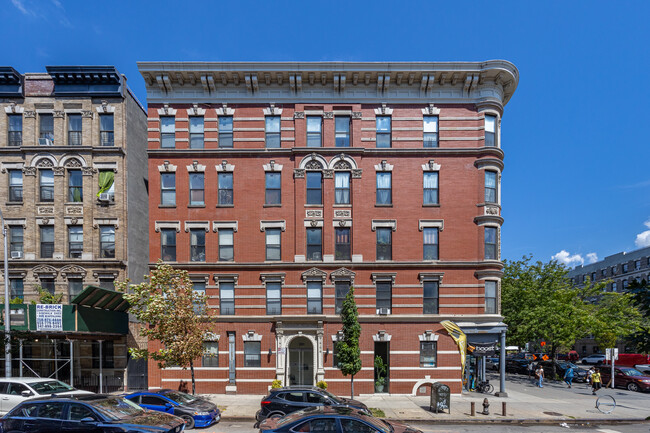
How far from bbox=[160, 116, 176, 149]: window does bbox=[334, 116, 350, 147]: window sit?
9.65 m

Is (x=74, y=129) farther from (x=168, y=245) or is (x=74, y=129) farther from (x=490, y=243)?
(x=490, y=243)

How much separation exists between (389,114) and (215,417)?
705 inches

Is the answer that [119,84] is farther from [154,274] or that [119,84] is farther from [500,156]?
[500,156]

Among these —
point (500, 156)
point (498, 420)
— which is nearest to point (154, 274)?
point (498, 420)

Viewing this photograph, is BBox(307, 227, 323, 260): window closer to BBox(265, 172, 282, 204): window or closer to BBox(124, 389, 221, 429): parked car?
BBox(265, 172, 282, 204): window

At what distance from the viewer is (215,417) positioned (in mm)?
14562

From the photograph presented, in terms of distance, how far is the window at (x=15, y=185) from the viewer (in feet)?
70.6

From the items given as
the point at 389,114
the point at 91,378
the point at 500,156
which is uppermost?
the point at 389,114

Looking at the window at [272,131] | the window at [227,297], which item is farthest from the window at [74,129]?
the window at [227,297]

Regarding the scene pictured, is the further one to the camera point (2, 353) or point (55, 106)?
point (55, 106)

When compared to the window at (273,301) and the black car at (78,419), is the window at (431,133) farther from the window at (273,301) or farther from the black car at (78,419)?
the black car at (78,419)

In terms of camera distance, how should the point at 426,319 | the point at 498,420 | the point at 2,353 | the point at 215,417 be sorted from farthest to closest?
the point at 426,319
the point at 2,353
the point at 498,420
the point at 215,417

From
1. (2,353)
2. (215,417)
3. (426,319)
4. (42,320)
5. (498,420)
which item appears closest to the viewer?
(215,417)

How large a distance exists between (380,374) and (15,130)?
25565 mm
